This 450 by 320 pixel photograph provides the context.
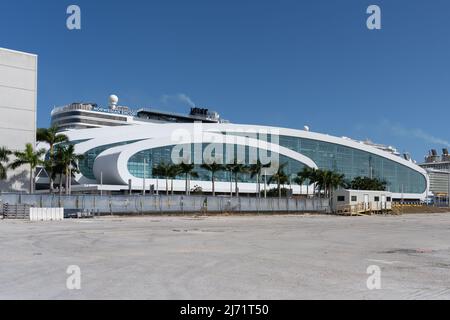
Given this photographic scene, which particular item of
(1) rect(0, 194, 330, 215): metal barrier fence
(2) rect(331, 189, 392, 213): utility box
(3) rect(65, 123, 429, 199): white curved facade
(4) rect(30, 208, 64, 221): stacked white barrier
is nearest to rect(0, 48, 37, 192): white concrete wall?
(1) rect(0, 194, 330, 215): metal barrier fence

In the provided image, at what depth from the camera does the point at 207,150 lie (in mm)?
119875

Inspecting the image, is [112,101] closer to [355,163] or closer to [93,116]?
[93,116]

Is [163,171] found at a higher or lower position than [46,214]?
higher

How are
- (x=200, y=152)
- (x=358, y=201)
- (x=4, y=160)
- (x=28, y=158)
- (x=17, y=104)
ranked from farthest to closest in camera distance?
(x=200, y=152)
(x=358, y=201)
(x=17, y=104)
(x=4, y=160)
(x=28, y=158)

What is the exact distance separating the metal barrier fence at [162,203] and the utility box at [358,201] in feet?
9.88

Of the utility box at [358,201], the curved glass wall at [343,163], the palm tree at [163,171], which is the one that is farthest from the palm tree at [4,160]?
the utility box at [358,201]

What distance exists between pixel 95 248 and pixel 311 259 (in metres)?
8.09

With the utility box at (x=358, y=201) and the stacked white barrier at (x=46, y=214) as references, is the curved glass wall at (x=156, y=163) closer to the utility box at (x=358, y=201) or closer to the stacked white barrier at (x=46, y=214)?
the utility box at (x=358, y=201)

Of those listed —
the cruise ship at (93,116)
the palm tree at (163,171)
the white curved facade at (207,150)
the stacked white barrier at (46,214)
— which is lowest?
the stacked white barrier at (46,214)

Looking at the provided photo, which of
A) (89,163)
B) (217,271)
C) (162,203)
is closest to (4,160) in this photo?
(162,203)

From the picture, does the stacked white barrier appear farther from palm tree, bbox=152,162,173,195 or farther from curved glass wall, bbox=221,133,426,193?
curved glass wall, bbox=221,133,426,193

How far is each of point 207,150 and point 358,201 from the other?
155ft

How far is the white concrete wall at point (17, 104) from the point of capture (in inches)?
2751
